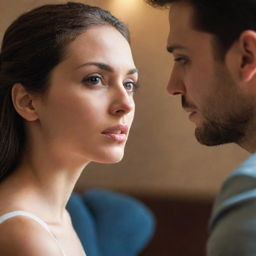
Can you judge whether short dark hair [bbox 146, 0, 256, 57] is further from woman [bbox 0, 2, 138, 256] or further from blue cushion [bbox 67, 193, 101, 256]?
blue cushion [bbox 67, 193, 101, 256]

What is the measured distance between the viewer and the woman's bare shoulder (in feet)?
3.04

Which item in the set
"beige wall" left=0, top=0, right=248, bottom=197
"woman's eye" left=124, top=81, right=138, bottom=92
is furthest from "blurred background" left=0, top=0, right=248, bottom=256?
"woman's eye" left=124, top=81, right=138, bottom=92

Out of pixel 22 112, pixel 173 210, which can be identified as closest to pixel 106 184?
pixel 173 210

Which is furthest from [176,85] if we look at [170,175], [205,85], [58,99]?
[170,175]

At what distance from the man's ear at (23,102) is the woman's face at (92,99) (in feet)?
0.11

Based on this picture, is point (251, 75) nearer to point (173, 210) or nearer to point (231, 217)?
point (231, 217)

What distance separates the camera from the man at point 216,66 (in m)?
0.88

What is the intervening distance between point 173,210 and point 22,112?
52.4 inches

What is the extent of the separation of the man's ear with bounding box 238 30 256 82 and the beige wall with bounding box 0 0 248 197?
0.70ft

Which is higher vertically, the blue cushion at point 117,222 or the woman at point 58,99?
the woman at point 58,99

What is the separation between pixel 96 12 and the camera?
1039mm

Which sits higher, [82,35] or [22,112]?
[82,35]

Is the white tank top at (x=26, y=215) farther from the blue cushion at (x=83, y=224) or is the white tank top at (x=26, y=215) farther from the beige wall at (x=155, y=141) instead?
the blue cushion at (x=83, y=224)

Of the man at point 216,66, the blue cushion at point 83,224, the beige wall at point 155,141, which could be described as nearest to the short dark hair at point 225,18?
the man at point 216,66
